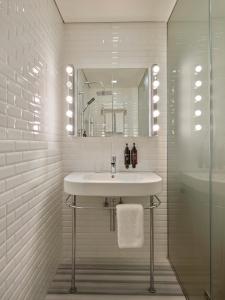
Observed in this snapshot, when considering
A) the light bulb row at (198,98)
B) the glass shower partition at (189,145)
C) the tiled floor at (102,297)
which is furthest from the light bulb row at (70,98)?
the tiled floor at (102,297)

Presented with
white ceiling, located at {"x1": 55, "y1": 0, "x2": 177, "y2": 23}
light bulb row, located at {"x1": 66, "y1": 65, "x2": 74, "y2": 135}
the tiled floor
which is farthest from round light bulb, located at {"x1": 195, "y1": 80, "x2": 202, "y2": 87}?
the tiled floor

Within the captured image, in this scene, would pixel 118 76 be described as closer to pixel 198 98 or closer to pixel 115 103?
→ pixel 115 103

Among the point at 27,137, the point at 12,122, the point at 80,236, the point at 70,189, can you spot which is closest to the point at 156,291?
the point at 80,236

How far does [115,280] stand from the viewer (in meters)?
2.18

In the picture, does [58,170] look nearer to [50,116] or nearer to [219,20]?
[50,116]

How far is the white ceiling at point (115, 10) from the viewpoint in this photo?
216cm

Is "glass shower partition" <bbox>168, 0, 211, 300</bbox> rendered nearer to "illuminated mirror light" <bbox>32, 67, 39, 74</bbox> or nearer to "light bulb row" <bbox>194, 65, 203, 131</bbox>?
"light bulb row" <bbox>194, 65, 203, 131</bbox>

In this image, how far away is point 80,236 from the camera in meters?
2.51

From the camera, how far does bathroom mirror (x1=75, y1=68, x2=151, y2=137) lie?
2.45 m

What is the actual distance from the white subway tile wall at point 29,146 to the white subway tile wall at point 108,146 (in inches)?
8.9

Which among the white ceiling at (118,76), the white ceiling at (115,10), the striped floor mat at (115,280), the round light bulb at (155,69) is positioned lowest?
the striped floor mat at (115,280)

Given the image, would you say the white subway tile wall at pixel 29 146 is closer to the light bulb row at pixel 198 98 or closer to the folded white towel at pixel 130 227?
the folded white towel at pixel 130 227

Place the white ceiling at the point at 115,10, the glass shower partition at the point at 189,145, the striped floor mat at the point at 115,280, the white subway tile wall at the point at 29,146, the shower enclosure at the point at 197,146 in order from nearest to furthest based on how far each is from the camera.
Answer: the white subway tile wall at the point at 29,146 → the shower enclosure at the point at 197,146 → the glass shower partition at the point at 189,145 → the striped floor mat at the point at 115,280 → the white ceiling at the point at 115,10

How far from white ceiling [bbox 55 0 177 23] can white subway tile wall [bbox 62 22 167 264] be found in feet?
0.24
